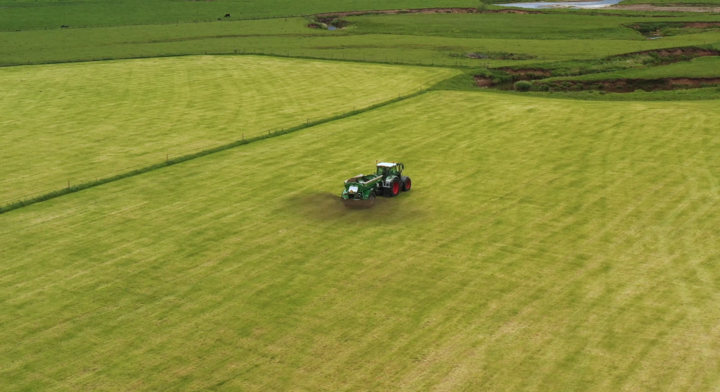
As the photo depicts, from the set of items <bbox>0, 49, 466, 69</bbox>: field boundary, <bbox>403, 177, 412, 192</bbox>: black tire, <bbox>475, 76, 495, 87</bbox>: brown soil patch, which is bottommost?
<bbox>403, 177, 412, 192</bbox>: black tire

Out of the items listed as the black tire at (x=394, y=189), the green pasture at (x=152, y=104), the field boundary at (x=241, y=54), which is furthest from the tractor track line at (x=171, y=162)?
the field boundary at (x=241, y=54)

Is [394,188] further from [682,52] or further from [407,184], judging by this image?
[682,52]

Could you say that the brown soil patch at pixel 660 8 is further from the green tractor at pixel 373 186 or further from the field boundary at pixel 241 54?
the green tractor at pixel 373 186

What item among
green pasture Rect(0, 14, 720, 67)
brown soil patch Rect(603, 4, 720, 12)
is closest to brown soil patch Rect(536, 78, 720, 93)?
green pasture Rect(0, 14, 720, 67)

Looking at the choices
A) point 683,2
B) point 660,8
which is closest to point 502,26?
point 660,8

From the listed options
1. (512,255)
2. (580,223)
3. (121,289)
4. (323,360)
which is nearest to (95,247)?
(121,289)

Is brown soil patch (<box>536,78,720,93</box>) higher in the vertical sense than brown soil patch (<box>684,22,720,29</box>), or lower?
A: lower

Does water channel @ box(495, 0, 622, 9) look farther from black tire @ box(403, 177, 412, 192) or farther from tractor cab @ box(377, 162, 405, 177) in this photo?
tractor cab @ box(377, 162, 405, 177)
